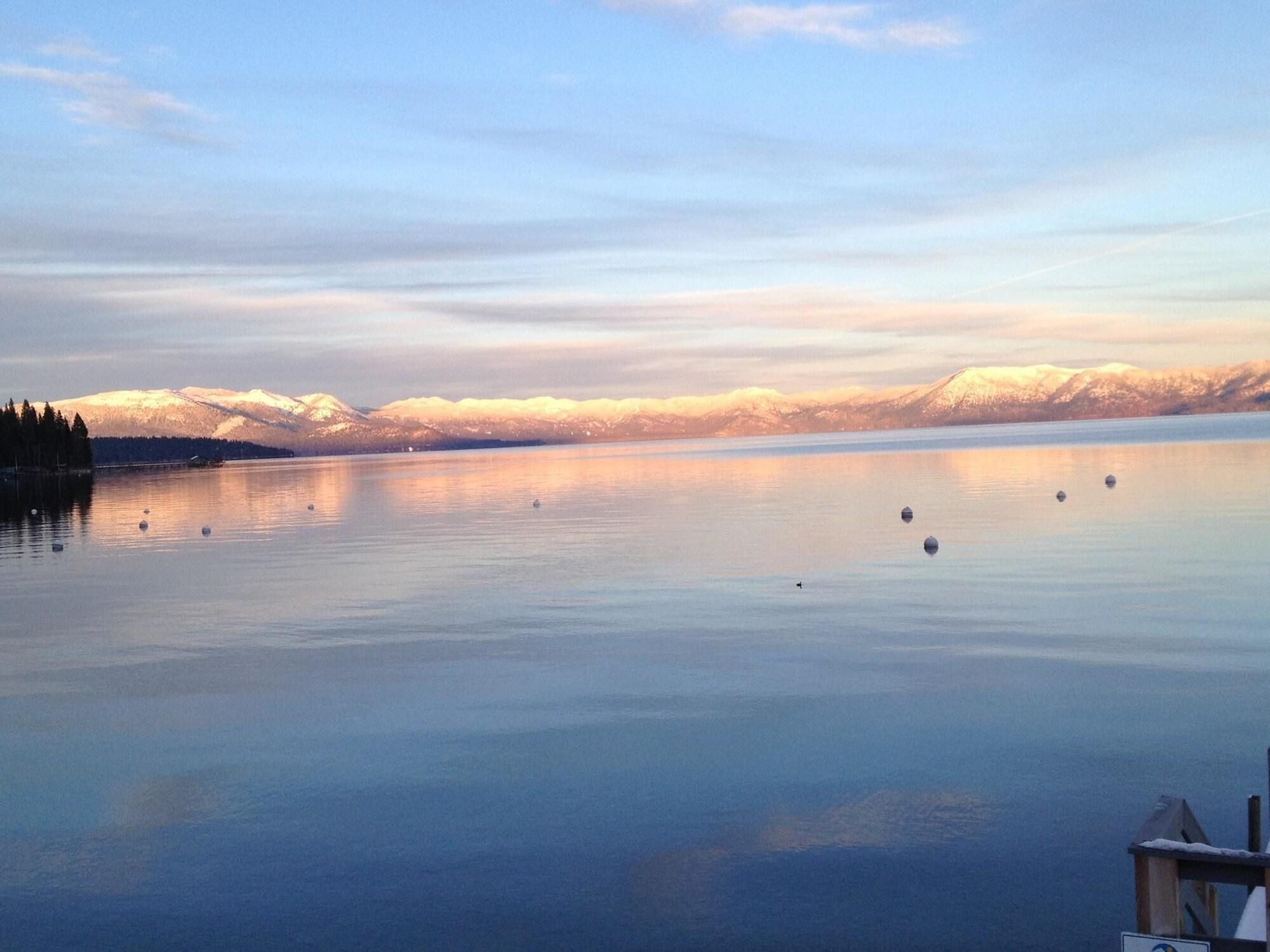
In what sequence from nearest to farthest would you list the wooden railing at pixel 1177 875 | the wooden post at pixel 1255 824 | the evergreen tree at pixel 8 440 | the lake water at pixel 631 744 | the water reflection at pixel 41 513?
the wooden railing at pixel 1177 875
the wooden post at pixel 1255 824
the lake water at pixel 631 744
the water reflection at pixel 41 513
the evergreen tree at pixel 8 440

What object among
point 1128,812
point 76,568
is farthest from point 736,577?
point 76,568

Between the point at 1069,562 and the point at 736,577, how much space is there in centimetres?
915

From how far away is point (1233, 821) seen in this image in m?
11.6

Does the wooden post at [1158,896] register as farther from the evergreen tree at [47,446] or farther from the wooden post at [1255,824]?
the evergreen tree at [47,446]

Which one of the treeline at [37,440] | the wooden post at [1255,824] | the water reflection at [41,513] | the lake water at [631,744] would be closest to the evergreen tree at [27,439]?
the treeline at [37,440]

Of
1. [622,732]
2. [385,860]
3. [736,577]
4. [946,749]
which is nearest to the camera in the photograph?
[385,860]

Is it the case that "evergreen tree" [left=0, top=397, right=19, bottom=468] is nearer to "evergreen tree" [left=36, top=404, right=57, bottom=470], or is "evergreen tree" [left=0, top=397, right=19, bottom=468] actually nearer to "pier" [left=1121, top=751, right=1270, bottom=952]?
"evergreen tree" [left=36, top=404, right=57, bottom=470]

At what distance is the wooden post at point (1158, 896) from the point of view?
25.0 ft

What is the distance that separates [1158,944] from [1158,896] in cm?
30

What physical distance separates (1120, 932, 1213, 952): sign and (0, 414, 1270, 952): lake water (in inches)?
71.7

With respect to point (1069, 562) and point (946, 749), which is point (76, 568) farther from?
point (946, 749)

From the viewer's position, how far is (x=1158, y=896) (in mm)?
7648

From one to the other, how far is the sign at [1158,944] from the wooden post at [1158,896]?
0.07 metres

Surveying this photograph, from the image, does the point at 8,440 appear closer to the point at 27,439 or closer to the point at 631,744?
the point at 27,439
